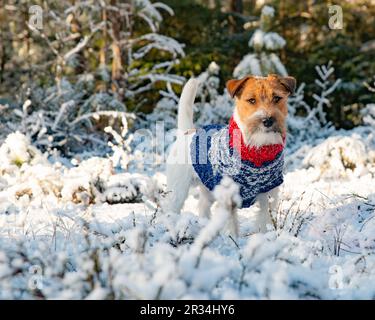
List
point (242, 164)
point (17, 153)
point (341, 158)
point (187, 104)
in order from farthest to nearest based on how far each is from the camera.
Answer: point (341, 158), point (17, 153), point (187, 104), point (242, 164)

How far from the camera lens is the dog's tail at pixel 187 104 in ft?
13.5

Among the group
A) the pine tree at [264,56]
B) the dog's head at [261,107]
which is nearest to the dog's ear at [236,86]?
the dog's head at [261,107]

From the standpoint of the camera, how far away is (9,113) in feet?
28.3

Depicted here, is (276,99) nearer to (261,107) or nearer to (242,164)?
(261,107)

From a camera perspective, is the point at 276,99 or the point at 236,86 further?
the point at 236,86

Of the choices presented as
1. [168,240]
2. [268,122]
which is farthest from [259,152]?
[168,240]

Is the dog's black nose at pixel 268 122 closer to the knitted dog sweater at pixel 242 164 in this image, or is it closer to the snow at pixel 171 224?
the knitted dog sweater at pixel 242 164

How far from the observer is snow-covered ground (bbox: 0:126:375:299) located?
1919 millimetres

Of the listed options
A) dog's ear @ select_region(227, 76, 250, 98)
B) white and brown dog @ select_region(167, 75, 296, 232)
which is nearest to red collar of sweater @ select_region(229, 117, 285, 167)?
white and brown dog @ select_region(167, 75, 296, 232)

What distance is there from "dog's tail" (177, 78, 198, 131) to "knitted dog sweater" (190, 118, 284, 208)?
0.43 m

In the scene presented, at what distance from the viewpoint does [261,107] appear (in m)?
3.58

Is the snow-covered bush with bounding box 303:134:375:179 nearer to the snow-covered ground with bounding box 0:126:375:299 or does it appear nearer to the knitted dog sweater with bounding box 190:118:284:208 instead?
the snow-covered ground with bounding box 0:126:375:299

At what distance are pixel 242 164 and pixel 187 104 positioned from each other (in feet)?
2.85

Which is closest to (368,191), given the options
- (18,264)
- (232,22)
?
(18,264)
